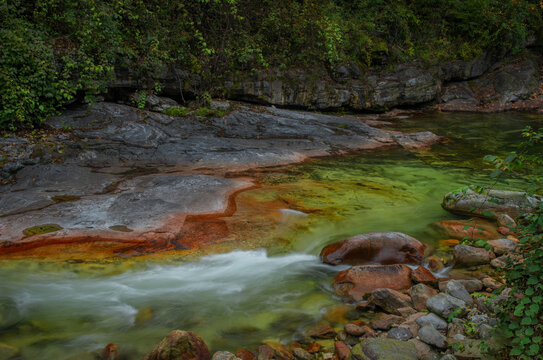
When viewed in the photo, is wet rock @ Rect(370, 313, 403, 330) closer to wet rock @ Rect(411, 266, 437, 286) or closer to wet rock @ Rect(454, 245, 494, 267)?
wet rock @ Rect(411, 266, 437, 286)

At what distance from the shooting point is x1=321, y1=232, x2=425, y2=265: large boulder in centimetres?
496

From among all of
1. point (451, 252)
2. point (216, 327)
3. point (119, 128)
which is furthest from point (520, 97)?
point (216, 327)

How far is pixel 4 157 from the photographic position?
767 centimetres

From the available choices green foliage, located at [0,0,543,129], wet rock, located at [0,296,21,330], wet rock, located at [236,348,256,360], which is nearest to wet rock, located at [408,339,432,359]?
wet rock, located at [236,348,256,360]

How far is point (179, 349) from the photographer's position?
9.95 feet

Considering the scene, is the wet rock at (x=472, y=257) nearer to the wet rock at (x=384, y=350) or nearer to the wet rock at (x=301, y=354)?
the wet rock at (x=384, y=350)

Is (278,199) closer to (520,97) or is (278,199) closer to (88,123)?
(88,123)

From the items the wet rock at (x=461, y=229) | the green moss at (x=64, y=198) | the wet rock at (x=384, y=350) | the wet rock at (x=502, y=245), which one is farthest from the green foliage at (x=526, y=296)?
the green moss at (x=64, y=198)

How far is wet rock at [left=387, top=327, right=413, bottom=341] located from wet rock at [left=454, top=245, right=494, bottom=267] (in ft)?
6.22

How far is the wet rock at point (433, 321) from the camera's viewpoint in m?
3.34

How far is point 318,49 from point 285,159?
8309 mm

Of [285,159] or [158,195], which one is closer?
Result: [158,195]

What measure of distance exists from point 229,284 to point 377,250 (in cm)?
213

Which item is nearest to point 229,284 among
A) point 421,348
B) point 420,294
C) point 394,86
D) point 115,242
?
point 115,242
